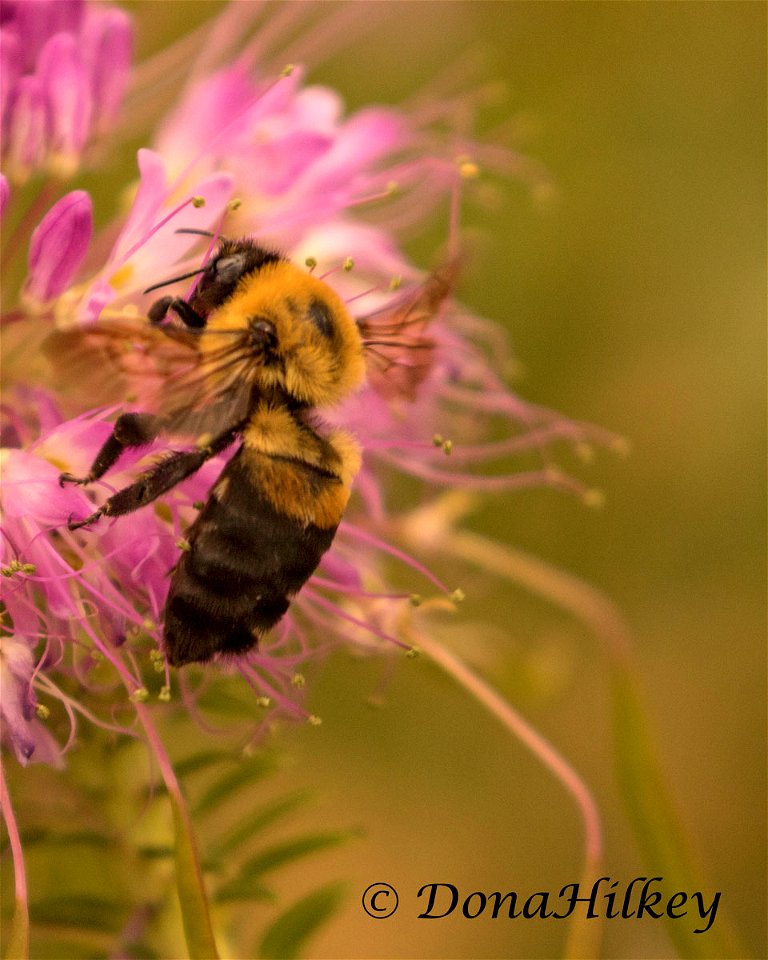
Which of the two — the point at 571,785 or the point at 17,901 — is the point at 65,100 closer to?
the point at 17,901

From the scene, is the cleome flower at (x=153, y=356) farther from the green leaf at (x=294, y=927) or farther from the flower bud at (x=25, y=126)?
the green leaf at (x=294, y=927)

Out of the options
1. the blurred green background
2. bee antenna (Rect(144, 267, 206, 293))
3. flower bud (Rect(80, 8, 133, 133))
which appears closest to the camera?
bee antenna (Rect(144, 267, 206, 293))

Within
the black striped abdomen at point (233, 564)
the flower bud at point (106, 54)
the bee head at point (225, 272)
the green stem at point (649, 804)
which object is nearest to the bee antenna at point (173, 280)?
the bee head at point (225, 272)

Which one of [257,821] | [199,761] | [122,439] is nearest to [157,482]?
[122,439]

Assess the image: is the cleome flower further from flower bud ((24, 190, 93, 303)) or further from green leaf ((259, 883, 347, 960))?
green leaf ((259, 883, 347, 960))

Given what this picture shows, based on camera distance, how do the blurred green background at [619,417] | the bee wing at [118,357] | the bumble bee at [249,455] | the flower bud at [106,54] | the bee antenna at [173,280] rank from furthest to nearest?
the blurred green background at [619,417], the flower bud at [106,54], the bee antenna at [173,280], the bumble bee at [249,455], the bee wing at [118,357]

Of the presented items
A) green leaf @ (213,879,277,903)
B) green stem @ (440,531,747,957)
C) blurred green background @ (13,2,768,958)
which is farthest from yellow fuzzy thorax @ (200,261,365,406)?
blurred green background @ (13,2,768,958)

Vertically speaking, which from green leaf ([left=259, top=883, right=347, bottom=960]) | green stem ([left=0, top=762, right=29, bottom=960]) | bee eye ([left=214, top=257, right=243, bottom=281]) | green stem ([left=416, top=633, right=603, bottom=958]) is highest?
bee eye ([left=214, top=257, right=243, bottom=281])
